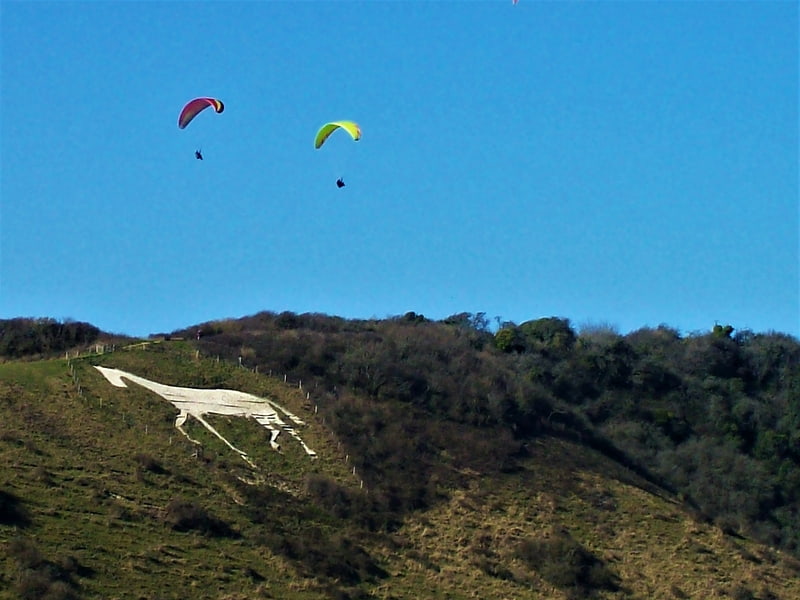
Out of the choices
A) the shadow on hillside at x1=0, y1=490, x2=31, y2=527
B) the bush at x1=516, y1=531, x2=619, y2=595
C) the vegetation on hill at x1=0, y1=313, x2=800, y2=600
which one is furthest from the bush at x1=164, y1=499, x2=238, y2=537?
the bush at x1=516, y1=531, x2=619, y2=595

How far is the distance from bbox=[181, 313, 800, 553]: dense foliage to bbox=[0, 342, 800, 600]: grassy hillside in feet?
1.06

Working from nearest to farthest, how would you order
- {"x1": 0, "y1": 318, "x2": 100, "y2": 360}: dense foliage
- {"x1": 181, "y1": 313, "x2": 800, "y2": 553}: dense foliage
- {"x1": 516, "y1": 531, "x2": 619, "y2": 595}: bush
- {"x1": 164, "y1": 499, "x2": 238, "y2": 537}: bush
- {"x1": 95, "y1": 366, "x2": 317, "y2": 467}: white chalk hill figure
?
1. {"x1": 164, "y1": 499, "x2": 238, "y2": 537}: bush
2. {"x1": 516, "y1": 531, "x2": 619, "y2": 595}: bush
3. {"x1": 95, "y1": 366, "x2": 317, "y2": 467}: white chalk hill figure
4. {"x1": 181, "y1": 313, "x2": 800, "y2": 553}: dense foliage
5. {"x1": 0, "y1": 318, "x2": 100, "y2": 360}: dense foliage

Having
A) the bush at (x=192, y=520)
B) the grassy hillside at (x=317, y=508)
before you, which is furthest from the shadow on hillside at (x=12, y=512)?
the bush at (x=192, y=520)

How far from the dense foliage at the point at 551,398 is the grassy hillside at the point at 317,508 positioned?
1.06ft

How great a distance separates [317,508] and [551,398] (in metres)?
20.3

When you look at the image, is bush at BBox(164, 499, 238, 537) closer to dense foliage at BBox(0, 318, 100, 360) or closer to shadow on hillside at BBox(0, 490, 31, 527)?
shadow on hillside at BBox(0, 490, 31, 527)

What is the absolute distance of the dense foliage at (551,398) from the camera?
213 ft

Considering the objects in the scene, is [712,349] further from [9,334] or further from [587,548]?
[9,334]

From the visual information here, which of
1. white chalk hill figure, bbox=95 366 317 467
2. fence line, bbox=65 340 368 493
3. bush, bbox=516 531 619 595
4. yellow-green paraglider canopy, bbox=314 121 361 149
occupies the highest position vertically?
yellow-green paraglider canopy, bbox=314 121 361 149

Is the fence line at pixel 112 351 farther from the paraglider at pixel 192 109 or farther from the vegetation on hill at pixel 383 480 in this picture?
the paraglider at pixel 192 109

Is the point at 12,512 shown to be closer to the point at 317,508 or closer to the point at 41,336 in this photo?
the point at 317,508

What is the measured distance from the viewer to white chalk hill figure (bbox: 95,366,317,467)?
62.0m

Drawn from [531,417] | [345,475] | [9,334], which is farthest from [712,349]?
[9,334]

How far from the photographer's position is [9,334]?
7506 cm
